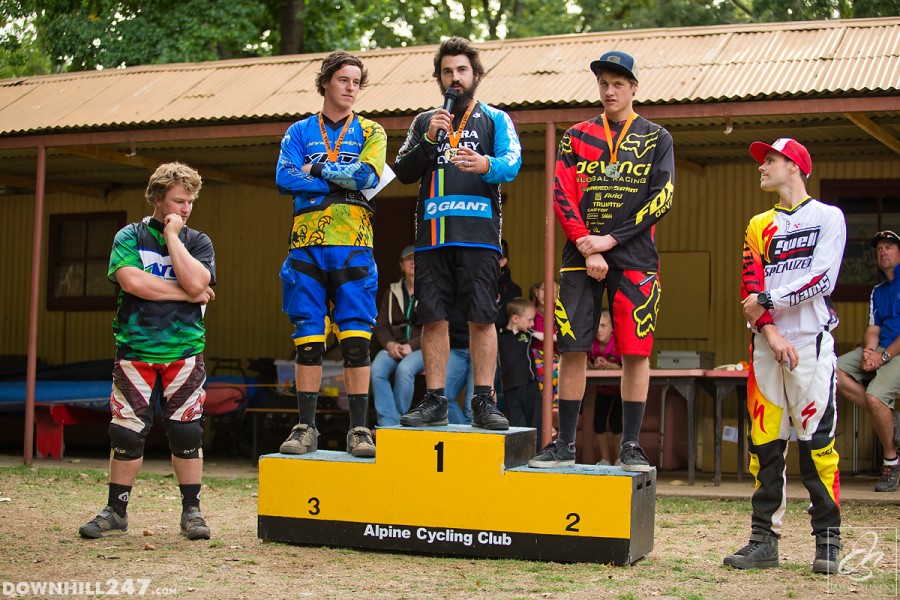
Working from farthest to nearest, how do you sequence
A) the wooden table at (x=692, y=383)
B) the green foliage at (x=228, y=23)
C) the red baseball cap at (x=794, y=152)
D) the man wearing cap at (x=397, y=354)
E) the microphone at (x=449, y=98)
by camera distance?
1. the green foliage at (x=228, y=23)
2. the man wearing cap at (x=397, y=354)
3. the wooden table at (x=692, y=383)
4. the microphone at (x=449, y=98)
5. the red baseball cap at (x=794, y=152)

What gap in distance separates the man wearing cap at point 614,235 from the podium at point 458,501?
19cm

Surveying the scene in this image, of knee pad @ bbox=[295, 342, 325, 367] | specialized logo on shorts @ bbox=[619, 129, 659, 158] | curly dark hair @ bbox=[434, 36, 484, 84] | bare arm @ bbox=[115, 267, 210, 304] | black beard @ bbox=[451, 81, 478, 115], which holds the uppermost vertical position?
curly dark hair @ bbox=[434, 36, 484, 84]

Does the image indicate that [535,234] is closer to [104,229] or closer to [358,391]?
[104,229]

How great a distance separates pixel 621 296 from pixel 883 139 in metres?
4.43

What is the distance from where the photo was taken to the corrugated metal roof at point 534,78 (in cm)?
856

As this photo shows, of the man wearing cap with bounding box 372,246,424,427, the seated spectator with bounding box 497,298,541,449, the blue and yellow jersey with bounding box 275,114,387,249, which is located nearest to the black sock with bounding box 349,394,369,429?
the blue and yellow jersey with bounding box 275,114,387,249

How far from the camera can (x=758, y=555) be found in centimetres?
543

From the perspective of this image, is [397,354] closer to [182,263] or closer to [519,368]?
[519,368]

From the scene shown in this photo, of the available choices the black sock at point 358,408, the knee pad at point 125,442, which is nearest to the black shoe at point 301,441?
the black sock at point 358,408

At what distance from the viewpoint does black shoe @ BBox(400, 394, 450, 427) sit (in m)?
5.81

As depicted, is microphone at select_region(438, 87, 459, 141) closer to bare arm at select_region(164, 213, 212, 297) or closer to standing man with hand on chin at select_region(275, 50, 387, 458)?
standing man with hand on chin at select_region(275, 50, 387, 458)

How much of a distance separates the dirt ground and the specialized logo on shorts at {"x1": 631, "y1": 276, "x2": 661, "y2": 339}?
1.10m

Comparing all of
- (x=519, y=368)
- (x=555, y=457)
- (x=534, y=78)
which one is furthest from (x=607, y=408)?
(x=555, y=457)

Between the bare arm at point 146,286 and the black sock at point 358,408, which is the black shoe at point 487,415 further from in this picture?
the bare arm at point 146,286
